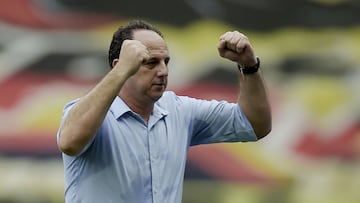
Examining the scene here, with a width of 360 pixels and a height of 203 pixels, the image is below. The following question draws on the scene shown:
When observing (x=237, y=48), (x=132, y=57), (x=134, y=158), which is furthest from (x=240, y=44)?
(x=134, y=158)

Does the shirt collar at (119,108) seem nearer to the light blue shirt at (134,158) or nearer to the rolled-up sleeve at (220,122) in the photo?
the light blue shirt at (134,158)

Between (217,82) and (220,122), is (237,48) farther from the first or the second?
(217,82)

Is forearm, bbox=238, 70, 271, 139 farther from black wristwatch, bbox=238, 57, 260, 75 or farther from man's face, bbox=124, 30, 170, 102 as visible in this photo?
man's face, bbox=124, 30, 170, 102

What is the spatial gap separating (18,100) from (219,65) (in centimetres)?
134

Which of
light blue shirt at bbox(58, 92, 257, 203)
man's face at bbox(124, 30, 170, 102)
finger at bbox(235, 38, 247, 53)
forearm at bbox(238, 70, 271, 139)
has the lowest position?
light blue shirt at bbox(58, 92, 257, 203)

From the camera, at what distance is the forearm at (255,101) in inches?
138

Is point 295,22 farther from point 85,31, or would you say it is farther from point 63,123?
point 63,123

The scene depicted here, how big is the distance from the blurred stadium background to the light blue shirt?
99.6 inches

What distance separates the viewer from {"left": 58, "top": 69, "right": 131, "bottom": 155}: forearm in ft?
10.2

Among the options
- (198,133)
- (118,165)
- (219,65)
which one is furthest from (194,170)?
(118,165)

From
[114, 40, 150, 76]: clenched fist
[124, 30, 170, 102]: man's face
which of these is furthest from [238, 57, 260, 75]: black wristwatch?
[114, 40, 150, 76]: clenched fist

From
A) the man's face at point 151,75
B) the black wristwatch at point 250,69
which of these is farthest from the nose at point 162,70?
the black wristwatch at point 250,69

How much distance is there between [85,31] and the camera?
238 inches

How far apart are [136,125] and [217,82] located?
2816 mm
